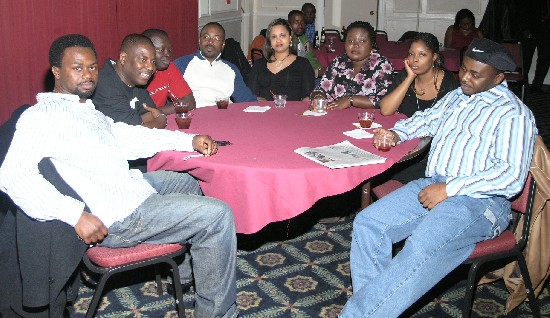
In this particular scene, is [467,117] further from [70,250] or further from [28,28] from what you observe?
[28,28]

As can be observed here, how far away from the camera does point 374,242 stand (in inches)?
95.4

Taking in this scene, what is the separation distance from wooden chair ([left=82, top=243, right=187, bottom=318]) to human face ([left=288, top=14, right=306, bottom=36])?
4.94 metres

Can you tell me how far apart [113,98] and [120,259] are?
47.5 inches

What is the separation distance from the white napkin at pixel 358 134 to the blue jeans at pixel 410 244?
439mm

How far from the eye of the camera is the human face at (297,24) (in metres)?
6.80

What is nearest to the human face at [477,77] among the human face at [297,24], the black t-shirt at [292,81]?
the black t-shirt at [292,81]

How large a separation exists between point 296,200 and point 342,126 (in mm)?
878

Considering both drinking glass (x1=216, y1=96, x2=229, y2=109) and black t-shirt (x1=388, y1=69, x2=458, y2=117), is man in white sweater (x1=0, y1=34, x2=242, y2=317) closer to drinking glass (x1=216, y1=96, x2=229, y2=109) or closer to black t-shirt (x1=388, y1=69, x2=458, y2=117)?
drinking glass (x1=216, y1=96, x2=229, y2=109)

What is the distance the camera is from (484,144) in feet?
7.82

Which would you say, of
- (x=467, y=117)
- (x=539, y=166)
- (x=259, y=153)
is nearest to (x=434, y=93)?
(x=467, y=117)

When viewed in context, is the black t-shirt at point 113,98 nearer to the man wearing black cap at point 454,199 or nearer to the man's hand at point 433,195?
the man wearing black cap at point 454,199

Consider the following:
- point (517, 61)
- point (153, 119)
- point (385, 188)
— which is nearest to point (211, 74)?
point (153, 119)

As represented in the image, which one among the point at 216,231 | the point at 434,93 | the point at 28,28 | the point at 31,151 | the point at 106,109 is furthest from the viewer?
the point at 28,28

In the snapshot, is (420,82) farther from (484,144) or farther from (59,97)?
(59,97)
